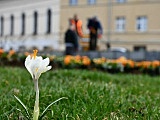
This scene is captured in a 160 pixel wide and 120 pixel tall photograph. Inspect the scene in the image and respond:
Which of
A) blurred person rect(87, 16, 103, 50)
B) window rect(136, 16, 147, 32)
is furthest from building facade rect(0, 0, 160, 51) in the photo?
blurred person rect(87, 16, 103, 50)

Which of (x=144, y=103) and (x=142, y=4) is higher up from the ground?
(x=142, y=4)

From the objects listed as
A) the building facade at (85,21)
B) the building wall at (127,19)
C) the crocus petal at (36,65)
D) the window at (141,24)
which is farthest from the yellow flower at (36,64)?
the window at (141,24)

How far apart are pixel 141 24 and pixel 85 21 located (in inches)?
238

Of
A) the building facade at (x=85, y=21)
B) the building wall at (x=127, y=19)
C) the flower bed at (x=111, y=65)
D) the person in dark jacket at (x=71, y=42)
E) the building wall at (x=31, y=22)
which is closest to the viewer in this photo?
the flower bed at (x=111, y=65)

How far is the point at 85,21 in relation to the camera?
39.8 m

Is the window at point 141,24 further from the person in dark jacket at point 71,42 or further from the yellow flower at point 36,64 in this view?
the yellow flower at point 36,64

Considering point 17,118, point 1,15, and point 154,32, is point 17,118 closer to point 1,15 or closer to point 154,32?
point 154,32

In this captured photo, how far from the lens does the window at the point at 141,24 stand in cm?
3672

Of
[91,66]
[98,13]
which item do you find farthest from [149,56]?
[98,13]

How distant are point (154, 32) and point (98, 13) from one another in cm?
623

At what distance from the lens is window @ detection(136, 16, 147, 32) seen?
120 ft

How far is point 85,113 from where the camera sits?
3.10 meters

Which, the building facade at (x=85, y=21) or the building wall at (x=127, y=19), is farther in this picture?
the building facade at (x=85, y=21)

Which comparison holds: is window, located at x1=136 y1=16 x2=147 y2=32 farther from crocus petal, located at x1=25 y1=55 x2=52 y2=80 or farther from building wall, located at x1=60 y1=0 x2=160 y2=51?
crocus petal, located at x1=25 y1=55 x2=52 y2=80
